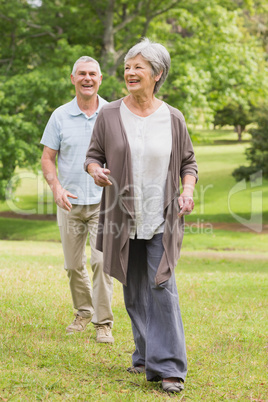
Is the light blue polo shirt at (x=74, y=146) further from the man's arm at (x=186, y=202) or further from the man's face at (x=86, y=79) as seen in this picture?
the man's arm at (x=186, y=202)

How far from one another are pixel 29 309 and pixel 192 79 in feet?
52.9

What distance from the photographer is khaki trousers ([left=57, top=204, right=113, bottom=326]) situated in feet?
17.8

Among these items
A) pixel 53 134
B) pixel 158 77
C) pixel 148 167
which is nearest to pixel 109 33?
pixel 53 134

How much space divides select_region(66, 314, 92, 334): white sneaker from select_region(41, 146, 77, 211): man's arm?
1272 millimetres

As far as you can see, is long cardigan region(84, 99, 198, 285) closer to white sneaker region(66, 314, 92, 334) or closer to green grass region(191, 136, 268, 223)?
white sneaker region(66, 314, 92, 334)

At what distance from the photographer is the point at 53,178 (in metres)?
5.30

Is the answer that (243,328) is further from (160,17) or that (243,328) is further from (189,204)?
(160,17)

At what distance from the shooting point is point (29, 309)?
634 cm

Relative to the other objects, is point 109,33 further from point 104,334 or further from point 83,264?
point 104,334

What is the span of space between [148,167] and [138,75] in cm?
63

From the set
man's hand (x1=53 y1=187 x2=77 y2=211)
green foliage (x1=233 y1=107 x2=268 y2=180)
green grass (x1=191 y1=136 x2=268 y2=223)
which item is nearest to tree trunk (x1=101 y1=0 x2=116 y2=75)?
green foliage (x1=233 y1=107 x2=268 y2=180)

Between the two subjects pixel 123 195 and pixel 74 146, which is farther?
pixel 74 146

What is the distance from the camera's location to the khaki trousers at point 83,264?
5434 millimetres

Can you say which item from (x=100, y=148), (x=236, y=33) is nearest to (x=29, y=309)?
(x=100, y=148)
